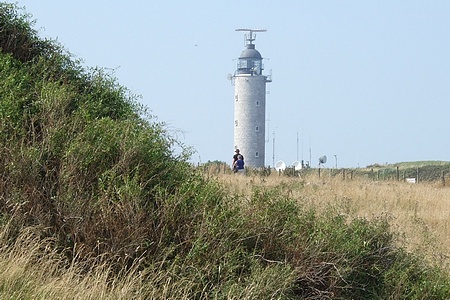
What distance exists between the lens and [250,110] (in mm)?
68188

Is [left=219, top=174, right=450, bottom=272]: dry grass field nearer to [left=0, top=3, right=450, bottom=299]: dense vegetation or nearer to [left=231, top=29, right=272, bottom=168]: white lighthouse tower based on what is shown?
[left=0, top=3, right=450, bottom=299]: dense vegetation

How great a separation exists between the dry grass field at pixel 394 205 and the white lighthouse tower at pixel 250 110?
40.0 meters

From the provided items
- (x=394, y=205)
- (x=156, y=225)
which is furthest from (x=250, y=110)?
(x=156, y=225)

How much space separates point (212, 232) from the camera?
10742 mm

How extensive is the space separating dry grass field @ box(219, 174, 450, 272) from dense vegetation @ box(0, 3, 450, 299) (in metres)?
1.35

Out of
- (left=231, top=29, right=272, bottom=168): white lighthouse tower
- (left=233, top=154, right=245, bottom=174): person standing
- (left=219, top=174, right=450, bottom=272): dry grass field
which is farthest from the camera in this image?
(left=231, top=29, right=272, bottom=168): white lighthouse tower

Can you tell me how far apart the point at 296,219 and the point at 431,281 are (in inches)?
83.1

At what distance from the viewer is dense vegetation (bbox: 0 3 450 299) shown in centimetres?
1048

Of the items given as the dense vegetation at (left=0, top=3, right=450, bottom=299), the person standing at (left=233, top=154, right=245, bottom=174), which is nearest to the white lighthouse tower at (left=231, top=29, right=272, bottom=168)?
A: the person standing at (left=233, top=154, right=245, bottom=174)

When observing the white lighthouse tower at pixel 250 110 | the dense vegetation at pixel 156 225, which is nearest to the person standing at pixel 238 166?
the dense vegetation at pixel 156 225

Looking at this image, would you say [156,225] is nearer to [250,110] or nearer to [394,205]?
[394,205]

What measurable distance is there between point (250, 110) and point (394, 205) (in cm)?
4779

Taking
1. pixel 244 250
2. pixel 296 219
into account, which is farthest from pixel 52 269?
pixel 296 219

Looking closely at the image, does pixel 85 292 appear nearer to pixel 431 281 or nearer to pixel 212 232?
pixel 212 232
